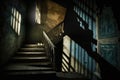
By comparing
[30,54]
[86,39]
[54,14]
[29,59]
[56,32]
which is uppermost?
[54,14]

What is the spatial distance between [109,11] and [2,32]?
4.96m

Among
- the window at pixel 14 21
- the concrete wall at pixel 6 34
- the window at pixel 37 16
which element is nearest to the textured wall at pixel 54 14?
the window at pixel 37 16

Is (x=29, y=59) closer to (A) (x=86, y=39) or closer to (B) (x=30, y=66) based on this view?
(B) (x=30, y=66)

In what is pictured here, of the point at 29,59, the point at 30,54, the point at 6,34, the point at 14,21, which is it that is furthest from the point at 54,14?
the point at 6,34

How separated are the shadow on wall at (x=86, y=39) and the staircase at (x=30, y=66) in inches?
89.2

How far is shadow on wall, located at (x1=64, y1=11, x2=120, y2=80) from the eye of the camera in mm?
6027

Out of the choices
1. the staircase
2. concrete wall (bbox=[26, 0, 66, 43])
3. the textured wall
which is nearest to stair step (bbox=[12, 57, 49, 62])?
the staircase

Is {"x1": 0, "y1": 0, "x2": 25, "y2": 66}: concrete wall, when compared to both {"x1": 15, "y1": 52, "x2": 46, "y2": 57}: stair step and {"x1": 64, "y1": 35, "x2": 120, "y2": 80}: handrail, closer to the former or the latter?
{"x1": 15, "y1": 52, "x2": 46, "y2": 57}: stair step

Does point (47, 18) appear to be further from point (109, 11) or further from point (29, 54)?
point (109, 11)

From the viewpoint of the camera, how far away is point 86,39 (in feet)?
31.7

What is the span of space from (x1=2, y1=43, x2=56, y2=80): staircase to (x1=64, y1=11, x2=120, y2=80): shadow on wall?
2265 mm

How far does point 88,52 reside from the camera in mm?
9195

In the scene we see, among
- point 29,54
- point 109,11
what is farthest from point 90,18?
point 29,54

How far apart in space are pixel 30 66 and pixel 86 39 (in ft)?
11.5
